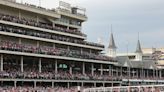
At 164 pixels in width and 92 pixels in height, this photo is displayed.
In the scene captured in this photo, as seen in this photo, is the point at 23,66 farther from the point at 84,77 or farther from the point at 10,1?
the point at 84,77

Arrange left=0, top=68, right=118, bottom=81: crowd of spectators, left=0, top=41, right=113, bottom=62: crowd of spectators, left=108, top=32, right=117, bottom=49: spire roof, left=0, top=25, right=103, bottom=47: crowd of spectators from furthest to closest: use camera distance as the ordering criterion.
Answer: left=108, top=32, right=117, bottom=49: spire roof
left=0, top=25, right=103, bottom=47: crowd of spectators
left=0, top=41, right=113, bottom=62: crowd of spectators
left=0, top=68, right=118, bottom=81: crowd of spectators

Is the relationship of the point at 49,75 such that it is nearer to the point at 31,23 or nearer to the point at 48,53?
the point at 48,53

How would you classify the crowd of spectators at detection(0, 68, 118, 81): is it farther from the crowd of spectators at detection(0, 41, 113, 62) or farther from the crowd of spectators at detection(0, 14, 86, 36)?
the crowd of spectators at detection(0, 14, 86, 36)

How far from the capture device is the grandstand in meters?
69.4

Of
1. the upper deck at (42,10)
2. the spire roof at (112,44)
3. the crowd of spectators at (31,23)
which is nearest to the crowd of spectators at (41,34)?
the crowd of spectators at (31,23)

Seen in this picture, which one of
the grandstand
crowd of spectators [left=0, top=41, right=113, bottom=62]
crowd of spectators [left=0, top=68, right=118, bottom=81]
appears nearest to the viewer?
crowd of spectators [left=0, top=68, right=118, bottom=81]

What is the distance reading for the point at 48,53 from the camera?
253ft

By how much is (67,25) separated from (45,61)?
14101mm

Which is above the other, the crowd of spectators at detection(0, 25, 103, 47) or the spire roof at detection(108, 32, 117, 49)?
the crowd of spectators at detection(0, 25, 103, 47)

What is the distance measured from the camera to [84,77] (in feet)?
287

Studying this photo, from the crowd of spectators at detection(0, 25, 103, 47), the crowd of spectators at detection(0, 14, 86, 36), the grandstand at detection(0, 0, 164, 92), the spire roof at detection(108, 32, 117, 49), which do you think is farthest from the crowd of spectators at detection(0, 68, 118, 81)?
the spire roof at detection(108, 32, 117, 49)

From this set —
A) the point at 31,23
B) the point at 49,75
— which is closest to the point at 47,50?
the point at 49,75

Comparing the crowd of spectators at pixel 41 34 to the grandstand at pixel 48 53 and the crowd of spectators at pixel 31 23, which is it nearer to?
the grandstand at pixel 48 53

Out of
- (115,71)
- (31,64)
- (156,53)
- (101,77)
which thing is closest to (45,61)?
(31,64)
